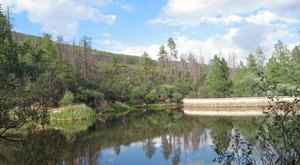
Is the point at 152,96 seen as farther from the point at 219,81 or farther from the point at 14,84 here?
the point at 14,84

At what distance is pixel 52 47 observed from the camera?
2325 inches

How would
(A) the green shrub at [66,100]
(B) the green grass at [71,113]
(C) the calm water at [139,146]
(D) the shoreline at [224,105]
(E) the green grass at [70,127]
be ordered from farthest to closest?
(D) the shoreline at [224,105] < (A) the green shrub at [66,100] < (B) the green grass at [71,113] < (E) the green grass at [70,127] < (C) the calm water at [139,146]

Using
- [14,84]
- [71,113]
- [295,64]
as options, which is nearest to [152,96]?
[295,64]

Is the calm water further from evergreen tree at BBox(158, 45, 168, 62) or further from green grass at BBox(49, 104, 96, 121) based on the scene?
evergreen tree at BBox(158, 45, 168, 62)

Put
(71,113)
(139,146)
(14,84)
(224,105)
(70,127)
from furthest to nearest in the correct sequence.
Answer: (224,105) → (71,113) → (70,127) → (139,146) → (14,84)

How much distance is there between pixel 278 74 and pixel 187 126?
30980 millimetres

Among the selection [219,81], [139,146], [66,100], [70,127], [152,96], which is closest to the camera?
[139,146]

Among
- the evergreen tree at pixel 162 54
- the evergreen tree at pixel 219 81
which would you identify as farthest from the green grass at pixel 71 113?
the evergreen tree at pixel 162 54

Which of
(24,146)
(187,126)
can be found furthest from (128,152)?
(24,146)

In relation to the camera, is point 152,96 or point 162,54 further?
point 162,54

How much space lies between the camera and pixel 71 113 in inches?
1839

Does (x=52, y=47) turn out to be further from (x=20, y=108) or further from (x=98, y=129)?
(x=20, y=108)

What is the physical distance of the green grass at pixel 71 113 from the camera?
149ft

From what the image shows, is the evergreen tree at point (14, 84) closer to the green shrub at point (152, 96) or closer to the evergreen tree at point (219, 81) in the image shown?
the evergreen tree at point (219, 81)
